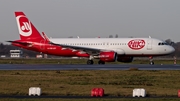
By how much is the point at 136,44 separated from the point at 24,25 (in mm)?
17171

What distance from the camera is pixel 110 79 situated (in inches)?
1497

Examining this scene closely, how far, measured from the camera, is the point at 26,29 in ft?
233

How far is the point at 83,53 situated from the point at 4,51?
99.6 meters

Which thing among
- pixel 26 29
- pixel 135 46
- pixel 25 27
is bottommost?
pixel 135 46

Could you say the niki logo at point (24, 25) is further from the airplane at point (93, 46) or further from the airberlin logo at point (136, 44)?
the airberlin logo at point (136, 44)

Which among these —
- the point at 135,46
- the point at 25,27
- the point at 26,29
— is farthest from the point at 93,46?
the point at 25,27

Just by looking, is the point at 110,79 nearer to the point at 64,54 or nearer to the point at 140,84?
the point at 140,84

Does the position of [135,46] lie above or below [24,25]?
below

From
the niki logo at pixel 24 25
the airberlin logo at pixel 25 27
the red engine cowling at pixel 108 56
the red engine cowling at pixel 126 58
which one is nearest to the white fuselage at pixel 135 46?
the red engine cowling at pixel 126 58

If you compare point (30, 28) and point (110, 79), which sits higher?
point (30, 28)

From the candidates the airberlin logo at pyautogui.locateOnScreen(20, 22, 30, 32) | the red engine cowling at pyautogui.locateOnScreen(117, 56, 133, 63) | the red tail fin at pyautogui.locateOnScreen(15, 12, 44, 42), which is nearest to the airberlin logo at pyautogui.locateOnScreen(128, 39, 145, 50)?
the red engine cowling at pyautogui.locateOnScreen(117, 56, 133, 63)

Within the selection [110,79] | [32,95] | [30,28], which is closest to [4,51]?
[30,28]

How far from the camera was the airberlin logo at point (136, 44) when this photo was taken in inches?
2589

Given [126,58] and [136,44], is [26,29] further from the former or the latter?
[136,44]
